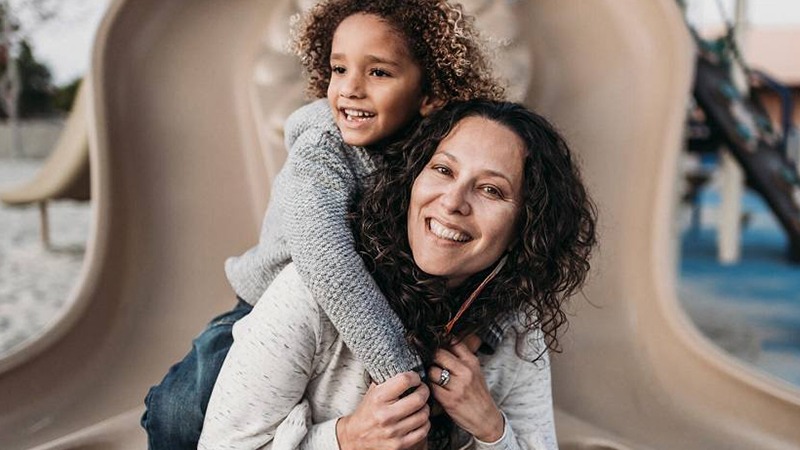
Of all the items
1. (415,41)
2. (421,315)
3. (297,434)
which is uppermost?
(415,41)

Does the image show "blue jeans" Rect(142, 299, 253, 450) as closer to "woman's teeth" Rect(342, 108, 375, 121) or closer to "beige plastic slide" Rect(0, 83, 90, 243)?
"woman's teeth" Rect(342, 108, 375, 121)

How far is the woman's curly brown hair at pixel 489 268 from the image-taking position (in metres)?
0.93

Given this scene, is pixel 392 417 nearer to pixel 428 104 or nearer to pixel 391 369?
pixel 391 369

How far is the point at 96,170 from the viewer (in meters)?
1.77

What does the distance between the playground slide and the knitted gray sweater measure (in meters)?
2.72

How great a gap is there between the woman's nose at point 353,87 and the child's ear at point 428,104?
0.09 metres

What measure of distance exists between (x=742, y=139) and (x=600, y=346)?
2.20 m

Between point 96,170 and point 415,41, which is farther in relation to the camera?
point 96,170

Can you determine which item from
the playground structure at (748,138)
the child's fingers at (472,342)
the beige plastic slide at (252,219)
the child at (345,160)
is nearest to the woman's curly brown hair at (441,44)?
the child at (345,160)

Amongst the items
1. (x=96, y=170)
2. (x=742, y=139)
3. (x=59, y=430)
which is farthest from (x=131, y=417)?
(x=742, y=139)

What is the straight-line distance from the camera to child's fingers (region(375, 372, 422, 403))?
0.87 meters

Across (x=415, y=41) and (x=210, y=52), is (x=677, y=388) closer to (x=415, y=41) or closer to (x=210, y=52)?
(x=415, y=41)

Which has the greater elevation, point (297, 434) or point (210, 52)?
point (210, 52)

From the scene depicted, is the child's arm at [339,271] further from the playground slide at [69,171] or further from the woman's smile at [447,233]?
the playground slide at [69,171]
